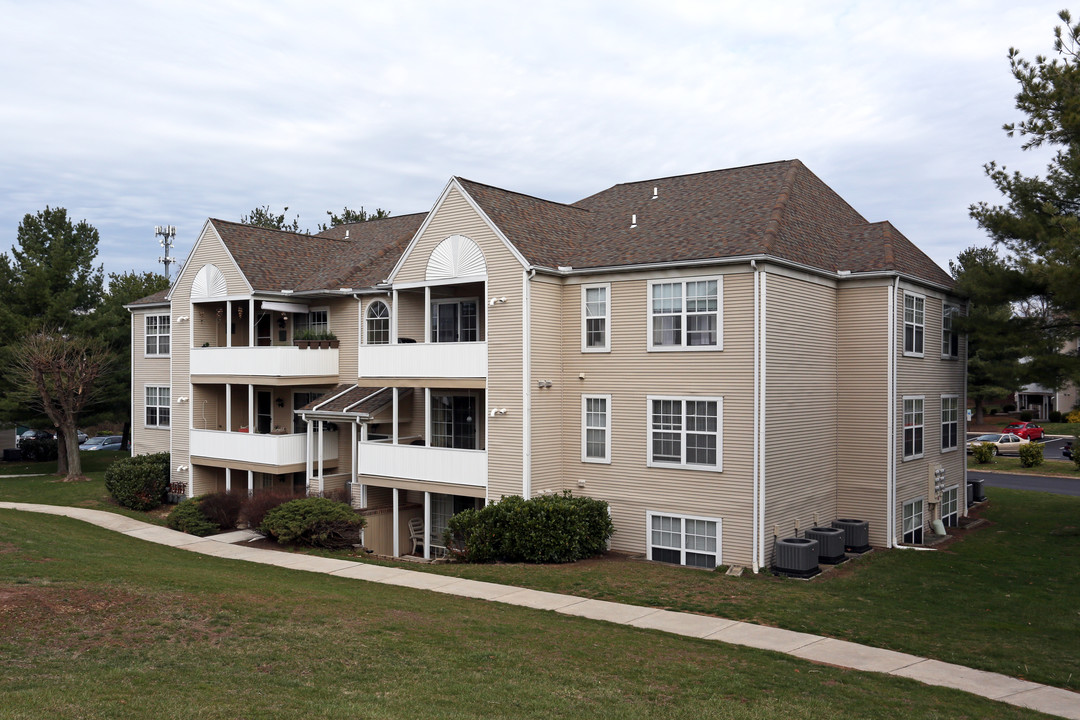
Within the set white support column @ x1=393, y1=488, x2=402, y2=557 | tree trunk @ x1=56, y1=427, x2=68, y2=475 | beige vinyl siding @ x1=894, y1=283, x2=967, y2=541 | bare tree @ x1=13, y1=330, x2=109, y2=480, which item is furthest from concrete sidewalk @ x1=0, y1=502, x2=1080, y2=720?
tree trunk @ x1=56, y1=427, x2=68, y2=475

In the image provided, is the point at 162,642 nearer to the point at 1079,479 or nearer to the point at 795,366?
the point at 795,366

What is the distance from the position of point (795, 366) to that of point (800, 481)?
283 cm

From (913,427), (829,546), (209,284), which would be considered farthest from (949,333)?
(209,284)

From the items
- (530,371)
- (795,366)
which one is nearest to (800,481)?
(795,366)

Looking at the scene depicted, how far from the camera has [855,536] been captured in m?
21.5

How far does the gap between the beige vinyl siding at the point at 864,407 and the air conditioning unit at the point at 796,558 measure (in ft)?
13.1

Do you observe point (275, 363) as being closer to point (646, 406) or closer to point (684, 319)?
point (646, 406)

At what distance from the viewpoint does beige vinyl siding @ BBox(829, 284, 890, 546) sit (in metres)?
22.2

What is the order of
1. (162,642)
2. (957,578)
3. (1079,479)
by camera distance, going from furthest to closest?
(1079,479)
(957,578)
(162,642)

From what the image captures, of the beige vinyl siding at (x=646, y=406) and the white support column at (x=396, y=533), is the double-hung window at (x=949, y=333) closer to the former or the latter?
the beige vinyl siding at (x=646, y=406)

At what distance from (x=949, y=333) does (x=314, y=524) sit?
63.9 ft

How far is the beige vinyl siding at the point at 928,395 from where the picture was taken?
22766 millimetres

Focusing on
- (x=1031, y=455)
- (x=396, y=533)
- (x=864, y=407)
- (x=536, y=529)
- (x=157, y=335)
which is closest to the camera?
(x=536, y=529)

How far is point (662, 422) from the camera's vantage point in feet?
68.8
